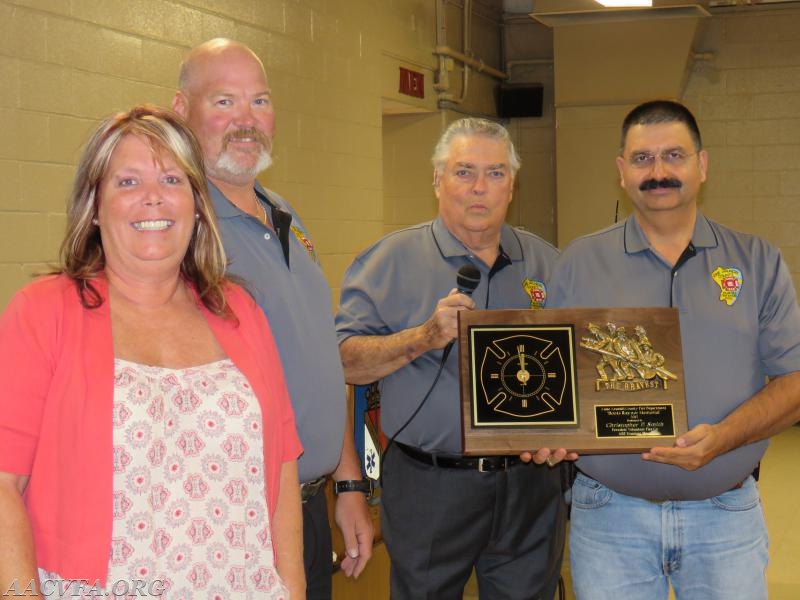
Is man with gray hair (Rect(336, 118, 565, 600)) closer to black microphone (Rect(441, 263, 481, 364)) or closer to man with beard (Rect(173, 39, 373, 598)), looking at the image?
black microphone (Rect(441, 263, 481, 364))

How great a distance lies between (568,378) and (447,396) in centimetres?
39

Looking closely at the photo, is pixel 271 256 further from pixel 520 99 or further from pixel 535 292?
pixel 520 99

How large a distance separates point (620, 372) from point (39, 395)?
54.9 inches

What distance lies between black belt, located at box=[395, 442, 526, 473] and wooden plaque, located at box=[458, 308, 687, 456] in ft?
0.87

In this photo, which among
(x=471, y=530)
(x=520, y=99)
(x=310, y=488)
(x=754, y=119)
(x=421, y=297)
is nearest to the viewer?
(x=310, y=488)

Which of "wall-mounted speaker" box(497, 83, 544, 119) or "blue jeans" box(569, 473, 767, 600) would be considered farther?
"wall-mounted speaker" box(497, 83, 544, 119)

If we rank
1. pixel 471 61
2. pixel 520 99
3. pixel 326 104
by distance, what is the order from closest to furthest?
pixel 326 104 < pixel 471 61 < pixel 520 99

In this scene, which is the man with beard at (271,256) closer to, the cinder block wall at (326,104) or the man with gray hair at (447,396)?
the man with gray hair at (447,396)

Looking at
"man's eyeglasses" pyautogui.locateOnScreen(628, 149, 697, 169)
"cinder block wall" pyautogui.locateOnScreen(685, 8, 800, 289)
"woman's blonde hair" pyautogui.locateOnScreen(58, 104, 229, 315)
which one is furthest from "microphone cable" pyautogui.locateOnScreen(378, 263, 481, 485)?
"cinder block wall" pyautogui.locateOnScreen(685, 8, 800, 289)

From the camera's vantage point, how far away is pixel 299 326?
2240mm

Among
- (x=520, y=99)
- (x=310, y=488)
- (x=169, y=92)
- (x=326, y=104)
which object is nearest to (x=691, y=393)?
(x=310, y=488)

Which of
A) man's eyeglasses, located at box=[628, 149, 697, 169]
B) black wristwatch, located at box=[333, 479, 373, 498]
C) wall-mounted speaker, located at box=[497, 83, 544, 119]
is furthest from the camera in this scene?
wall-mounted speaker, located at box=[497, 83, 544, 119]

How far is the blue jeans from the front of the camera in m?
2.34

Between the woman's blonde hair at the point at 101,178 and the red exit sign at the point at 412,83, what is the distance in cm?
524
